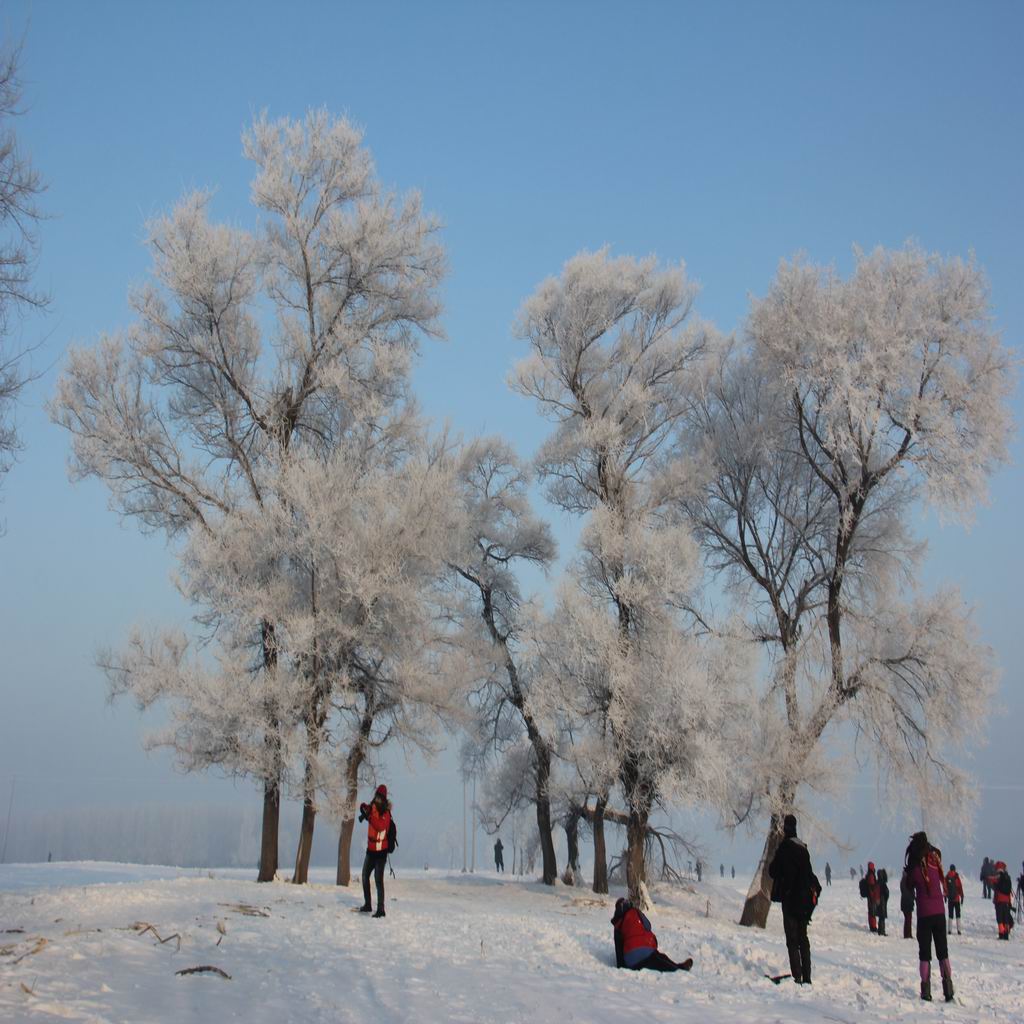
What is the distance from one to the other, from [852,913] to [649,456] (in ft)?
48.1

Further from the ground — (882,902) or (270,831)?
(270,831)

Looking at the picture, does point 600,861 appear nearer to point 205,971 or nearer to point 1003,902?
point 1003,902

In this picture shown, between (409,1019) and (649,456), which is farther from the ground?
(649,456)

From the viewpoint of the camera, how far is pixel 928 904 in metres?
10.3

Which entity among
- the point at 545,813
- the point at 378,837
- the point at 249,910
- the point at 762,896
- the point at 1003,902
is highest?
the point at 378,837

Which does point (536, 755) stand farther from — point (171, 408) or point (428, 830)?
point (428, 830)

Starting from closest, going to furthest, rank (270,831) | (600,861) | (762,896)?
(270,831), (762,896), (600,861)

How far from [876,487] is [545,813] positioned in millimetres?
12479

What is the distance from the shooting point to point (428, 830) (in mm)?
109188

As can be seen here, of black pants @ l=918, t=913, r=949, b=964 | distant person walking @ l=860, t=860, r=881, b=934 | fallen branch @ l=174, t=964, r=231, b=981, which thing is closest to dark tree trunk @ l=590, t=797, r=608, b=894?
distant person walking @ l=860, t=860, r=881, b=934

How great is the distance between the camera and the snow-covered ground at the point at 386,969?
6.97 m

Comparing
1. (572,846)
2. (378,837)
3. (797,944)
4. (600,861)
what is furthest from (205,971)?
(572,846)

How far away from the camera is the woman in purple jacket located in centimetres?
999

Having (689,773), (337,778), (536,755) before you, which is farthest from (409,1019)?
(536,755)
